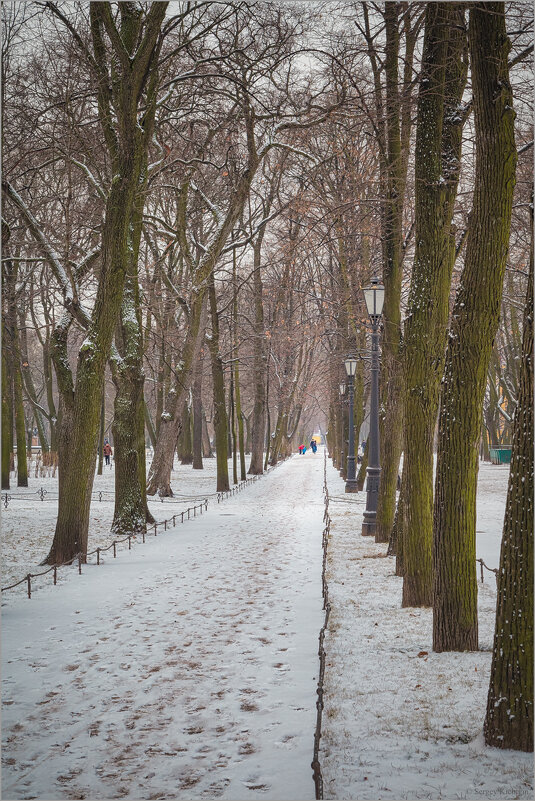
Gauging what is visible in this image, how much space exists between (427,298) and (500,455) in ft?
145

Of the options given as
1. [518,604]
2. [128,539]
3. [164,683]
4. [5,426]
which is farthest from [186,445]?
[518,604]

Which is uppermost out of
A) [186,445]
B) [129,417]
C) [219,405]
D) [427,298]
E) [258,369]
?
[258,369]

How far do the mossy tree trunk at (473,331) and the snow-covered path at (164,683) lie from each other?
1.43 m

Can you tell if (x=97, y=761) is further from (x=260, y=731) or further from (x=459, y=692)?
(x=459, y=692)

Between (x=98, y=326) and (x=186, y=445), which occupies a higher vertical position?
(x=98, y=326)

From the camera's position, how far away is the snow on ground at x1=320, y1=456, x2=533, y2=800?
432 centimetres

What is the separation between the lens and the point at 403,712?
17.8ft

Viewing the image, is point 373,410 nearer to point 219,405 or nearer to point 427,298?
point 427,298

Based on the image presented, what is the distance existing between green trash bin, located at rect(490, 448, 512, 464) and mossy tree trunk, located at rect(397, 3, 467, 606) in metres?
43.2

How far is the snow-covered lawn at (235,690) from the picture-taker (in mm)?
4461

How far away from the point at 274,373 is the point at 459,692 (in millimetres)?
38546

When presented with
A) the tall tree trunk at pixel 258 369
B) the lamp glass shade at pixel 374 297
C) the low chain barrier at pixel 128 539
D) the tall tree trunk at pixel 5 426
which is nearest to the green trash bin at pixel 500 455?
the tall tree trunk at pixel 258 369

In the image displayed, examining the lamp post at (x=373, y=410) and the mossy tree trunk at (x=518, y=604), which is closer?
the mossy tree trunk at (x=518, y=604)

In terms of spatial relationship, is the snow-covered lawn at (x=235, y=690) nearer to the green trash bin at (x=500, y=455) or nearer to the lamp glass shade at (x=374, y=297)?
the lamp glass shade at (x=374, y=297)
